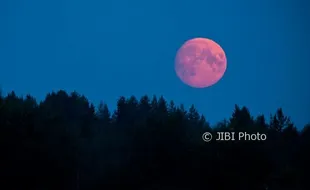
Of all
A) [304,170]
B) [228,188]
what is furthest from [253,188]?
[304,170]

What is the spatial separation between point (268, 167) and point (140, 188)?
1040cm

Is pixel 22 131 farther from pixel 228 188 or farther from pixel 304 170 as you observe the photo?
pixel 304 170

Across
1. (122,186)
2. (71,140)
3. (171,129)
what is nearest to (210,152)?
(171,129)

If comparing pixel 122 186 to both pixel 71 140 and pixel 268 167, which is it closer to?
pixel 71 140

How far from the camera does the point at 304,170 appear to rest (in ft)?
145

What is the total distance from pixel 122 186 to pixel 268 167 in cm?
1177

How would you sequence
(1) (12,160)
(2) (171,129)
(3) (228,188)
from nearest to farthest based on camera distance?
(1) (12,160), (3) (228,188), (2) (171,129)

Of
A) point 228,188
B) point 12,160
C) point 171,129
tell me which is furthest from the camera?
point 171,129

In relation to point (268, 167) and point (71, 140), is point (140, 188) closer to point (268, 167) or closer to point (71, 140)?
point (71, 140)

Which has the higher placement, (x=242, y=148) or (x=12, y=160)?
(x=242, y=148)

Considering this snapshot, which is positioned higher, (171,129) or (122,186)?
(171,129)

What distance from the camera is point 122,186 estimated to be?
4044 centimetres

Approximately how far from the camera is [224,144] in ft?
135

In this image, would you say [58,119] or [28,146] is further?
[58,119]
